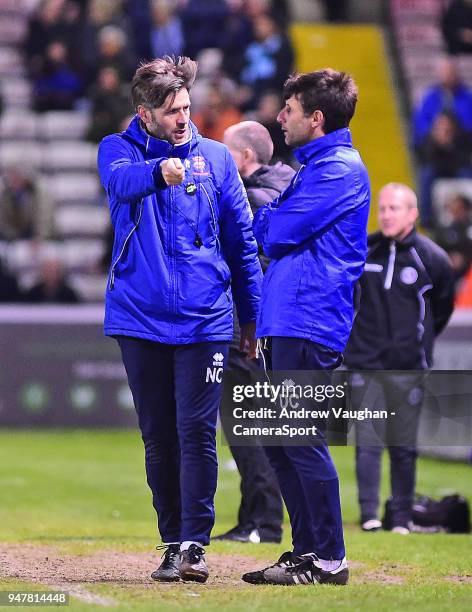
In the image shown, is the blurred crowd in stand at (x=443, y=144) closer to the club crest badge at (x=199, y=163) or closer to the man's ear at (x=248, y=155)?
the man's ear at (x=248, y=155)

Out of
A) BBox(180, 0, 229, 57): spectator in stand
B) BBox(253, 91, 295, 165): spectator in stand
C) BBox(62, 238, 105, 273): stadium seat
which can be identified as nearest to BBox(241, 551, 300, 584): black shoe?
BBox(62, 238, 105, 273): stadium seat

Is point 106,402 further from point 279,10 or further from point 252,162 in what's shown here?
point 279,10

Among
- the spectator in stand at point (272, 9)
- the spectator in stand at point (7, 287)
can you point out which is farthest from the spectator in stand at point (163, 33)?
the spectator in stand at point (7, 287)

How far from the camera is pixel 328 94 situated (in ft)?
22.0

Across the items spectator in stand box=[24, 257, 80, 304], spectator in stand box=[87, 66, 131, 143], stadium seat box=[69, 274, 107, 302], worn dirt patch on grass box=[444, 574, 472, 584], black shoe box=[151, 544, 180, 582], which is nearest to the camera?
black shoe box=[151, 544, 180, 582]

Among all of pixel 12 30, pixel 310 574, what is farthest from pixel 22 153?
pixel 310 574

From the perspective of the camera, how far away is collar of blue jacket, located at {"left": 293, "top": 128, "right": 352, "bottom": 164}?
6715 mm

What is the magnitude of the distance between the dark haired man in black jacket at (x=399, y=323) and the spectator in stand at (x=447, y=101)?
11251 millimetres

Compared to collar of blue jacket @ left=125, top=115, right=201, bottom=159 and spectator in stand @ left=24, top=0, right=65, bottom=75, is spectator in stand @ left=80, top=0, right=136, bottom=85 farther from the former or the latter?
collar of blue jacket @ left=125, top=115, right=201, bottom=159

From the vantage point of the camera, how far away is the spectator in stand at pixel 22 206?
1802 cm

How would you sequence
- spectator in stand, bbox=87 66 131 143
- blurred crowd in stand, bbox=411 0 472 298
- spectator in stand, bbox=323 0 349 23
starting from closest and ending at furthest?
spectator in stand, bbox=87 66 131 143 < blurred crowd in stand, bbox=411 0 472 298 < spectator in stand, bbox=323 0 349 23

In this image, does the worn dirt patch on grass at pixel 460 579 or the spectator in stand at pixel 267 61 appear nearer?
the worn dirt patch on grass at pixel 460 579

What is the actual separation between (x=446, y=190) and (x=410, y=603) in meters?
14.9

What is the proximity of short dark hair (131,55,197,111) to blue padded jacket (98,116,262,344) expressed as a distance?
17 centimetres
